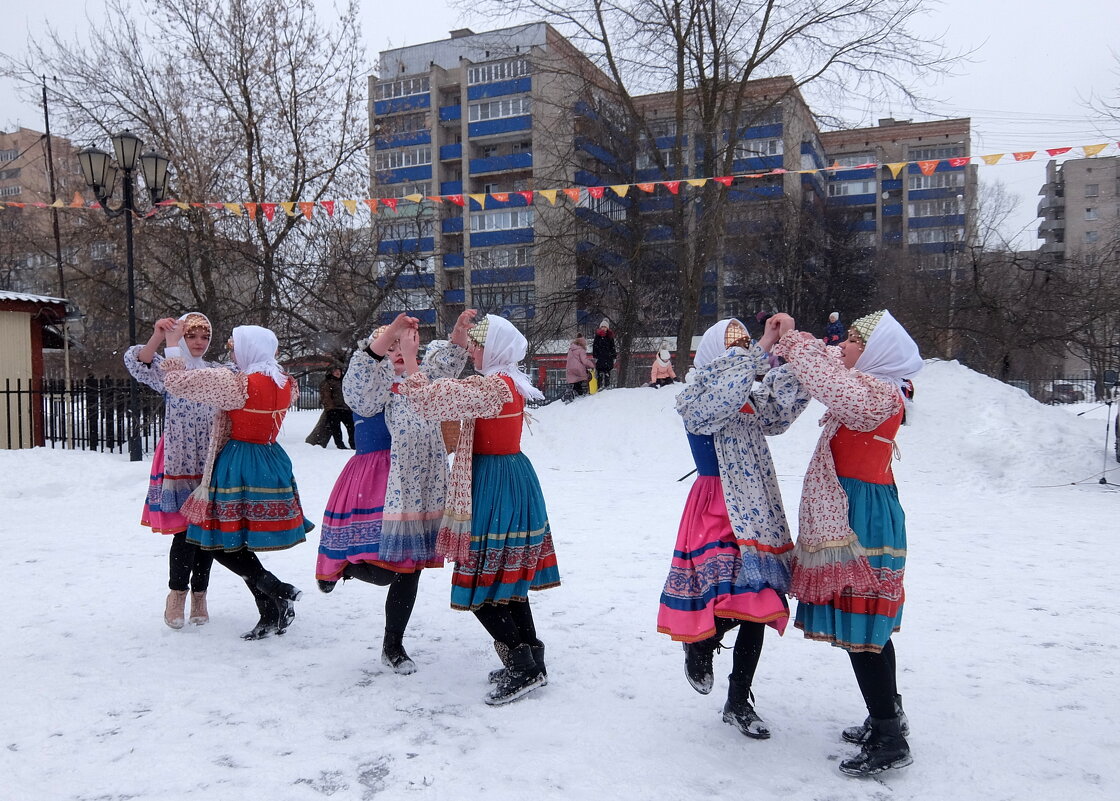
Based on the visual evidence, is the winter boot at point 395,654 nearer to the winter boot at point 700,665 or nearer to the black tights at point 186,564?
the black tights at point 186,564

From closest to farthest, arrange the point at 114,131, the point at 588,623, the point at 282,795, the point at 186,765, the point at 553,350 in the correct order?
the point at 282,795
the point at 186,765
the point at 588,623
the point at 114,131
the point at 553,350

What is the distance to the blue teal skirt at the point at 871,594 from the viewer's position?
292 centimetres

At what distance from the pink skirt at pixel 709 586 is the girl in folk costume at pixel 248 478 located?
89.7 inches

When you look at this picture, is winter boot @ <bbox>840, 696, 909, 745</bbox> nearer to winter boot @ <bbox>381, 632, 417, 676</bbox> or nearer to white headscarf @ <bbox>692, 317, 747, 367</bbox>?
white headscarf @ <bbox>692, 317, 747, 367</bbox>

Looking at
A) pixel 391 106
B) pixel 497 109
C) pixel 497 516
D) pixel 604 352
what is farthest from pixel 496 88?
pixel 497 516

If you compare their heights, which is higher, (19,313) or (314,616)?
(19,313)

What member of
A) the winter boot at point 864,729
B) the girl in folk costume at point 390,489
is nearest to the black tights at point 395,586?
the girl in folk costume at point 390,489

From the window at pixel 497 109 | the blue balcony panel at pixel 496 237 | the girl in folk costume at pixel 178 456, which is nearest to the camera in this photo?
the girl in folk costume at pixel 178 456

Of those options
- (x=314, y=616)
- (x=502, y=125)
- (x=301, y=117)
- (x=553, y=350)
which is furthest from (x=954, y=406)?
(x=502, y=125)

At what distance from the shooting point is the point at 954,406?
1300 centimetres

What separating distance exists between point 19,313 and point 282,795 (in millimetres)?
13691

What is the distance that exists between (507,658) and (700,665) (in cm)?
93

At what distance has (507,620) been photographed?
366 cm

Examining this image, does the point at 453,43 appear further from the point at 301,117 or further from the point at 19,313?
the point at 19,313
